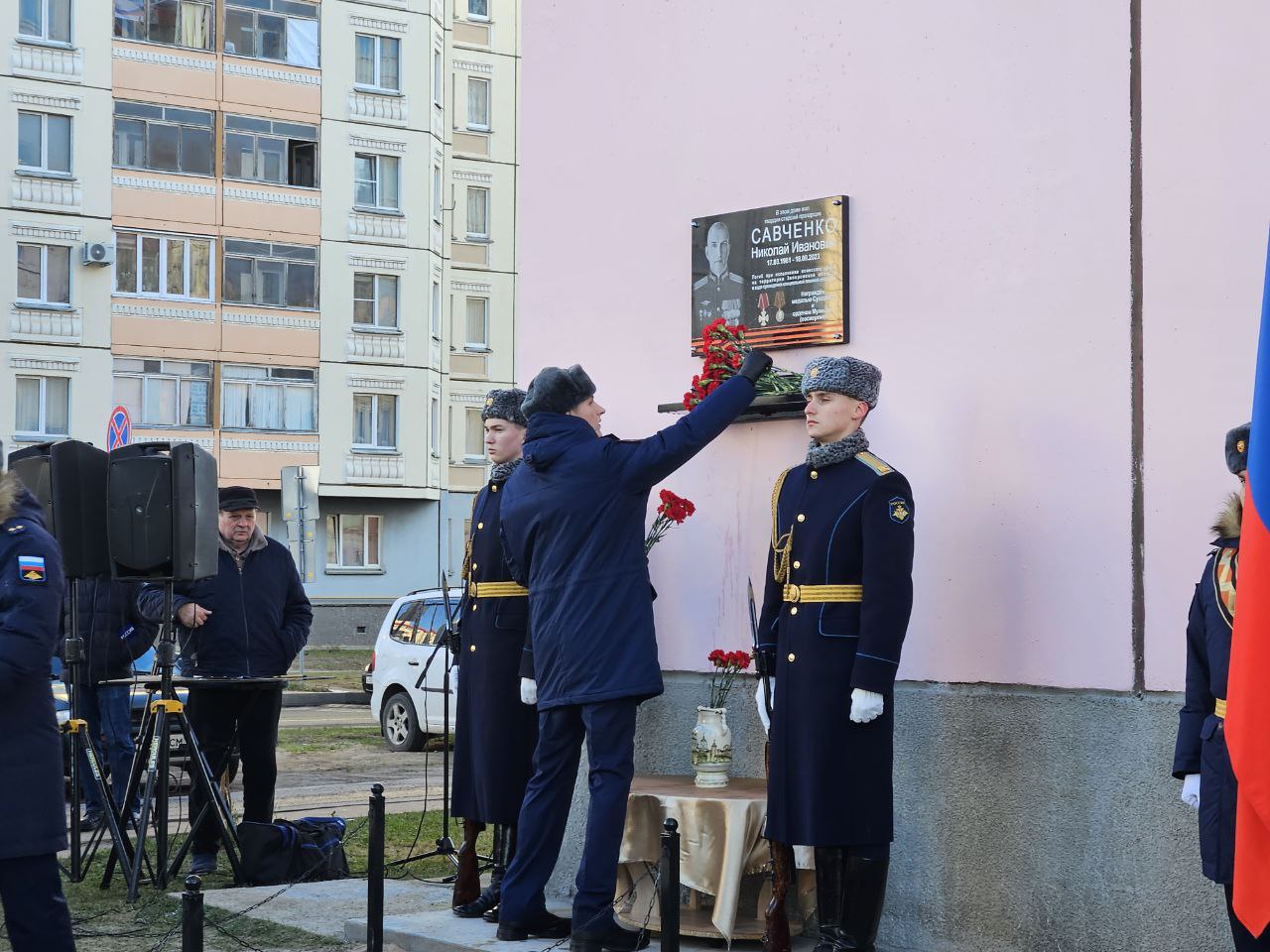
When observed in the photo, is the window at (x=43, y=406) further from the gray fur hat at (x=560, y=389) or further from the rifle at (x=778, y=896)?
the rifle at (x=778, y=896)

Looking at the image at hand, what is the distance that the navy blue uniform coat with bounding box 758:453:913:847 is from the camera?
652cm

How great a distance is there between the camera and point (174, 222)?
40500mm

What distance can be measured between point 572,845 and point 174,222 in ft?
112

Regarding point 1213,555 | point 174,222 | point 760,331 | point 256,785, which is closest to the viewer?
point 1213,555

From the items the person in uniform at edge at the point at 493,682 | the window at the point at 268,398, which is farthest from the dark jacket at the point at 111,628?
the window at the point at 268,398

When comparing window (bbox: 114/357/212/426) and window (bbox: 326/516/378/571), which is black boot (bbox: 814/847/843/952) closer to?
window (bbox: 114/357/212/426)

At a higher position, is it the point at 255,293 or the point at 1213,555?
the point at 255,293

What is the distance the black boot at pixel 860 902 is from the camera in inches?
257

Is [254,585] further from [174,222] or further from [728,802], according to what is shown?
[174,222]

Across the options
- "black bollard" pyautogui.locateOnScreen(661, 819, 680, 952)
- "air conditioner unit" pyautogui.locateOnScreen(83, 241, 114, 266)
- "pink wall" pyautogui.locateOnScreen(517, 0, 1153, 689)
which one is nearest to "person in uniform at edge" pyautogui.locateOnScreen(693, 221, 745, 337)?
"pink wall" pyautogui.locateOnScreen(517, 0, 1153, 689)

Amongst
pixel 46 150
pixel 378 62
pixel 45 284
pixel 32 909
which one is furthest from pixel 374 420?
pixel 32 909

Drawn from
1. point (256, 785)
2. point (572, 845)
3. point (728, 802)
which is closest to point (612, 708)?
point (728, 802)

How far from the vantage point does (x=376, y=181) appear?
4303 cm

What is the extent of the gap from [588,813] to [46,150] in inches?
1373
